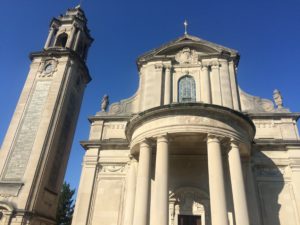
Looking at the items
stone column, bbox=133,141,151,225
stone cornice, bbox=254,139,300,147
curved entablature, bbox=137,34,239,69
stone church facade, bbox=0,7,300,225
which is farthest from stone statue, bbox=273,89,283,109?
stone column, bbox=133,141,151,225

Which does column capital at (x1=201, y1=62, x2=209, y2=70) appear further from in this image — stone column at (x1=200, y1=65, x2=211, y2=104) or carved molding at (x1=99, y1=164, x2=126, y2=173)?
→ carved molding at (x1=99, y1=164, x2=126, y2=173)

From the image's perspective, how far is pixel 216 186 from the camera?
38.0ft

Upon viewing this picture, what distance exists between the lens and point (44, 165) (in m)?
19.9

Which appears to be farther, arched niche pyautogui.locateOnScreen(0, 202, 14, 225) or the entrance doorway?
arched niche pyautogui.locateOnScreen(0, 202, 14, 225)

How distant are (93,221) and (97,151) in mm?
4152

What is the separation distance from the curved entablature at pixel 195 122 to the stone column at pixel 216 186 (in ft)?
1.99

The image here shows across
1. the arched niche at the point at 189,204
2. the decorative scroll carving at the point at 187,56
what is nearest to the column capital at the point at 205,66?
the decorative scroll carving at the point at 187,56

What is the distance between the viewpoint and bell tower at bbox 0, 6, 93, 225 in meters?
18.4

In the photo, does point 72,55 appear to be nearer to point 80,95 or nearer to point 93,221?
point 80,95

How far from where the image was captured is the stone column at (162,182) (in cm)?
1124

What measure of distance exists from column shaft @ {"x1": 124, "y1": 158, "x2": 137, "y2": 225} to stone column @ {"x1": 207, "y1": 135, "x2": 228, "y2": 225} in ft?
15.5

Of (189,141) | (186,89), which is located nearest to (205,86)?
(186,89)

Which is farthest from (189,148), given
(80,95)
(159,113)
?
(80,95)

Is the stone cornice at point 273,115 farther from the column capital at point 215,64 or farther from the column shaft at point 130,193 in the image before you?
the column shaft at point 130,193
